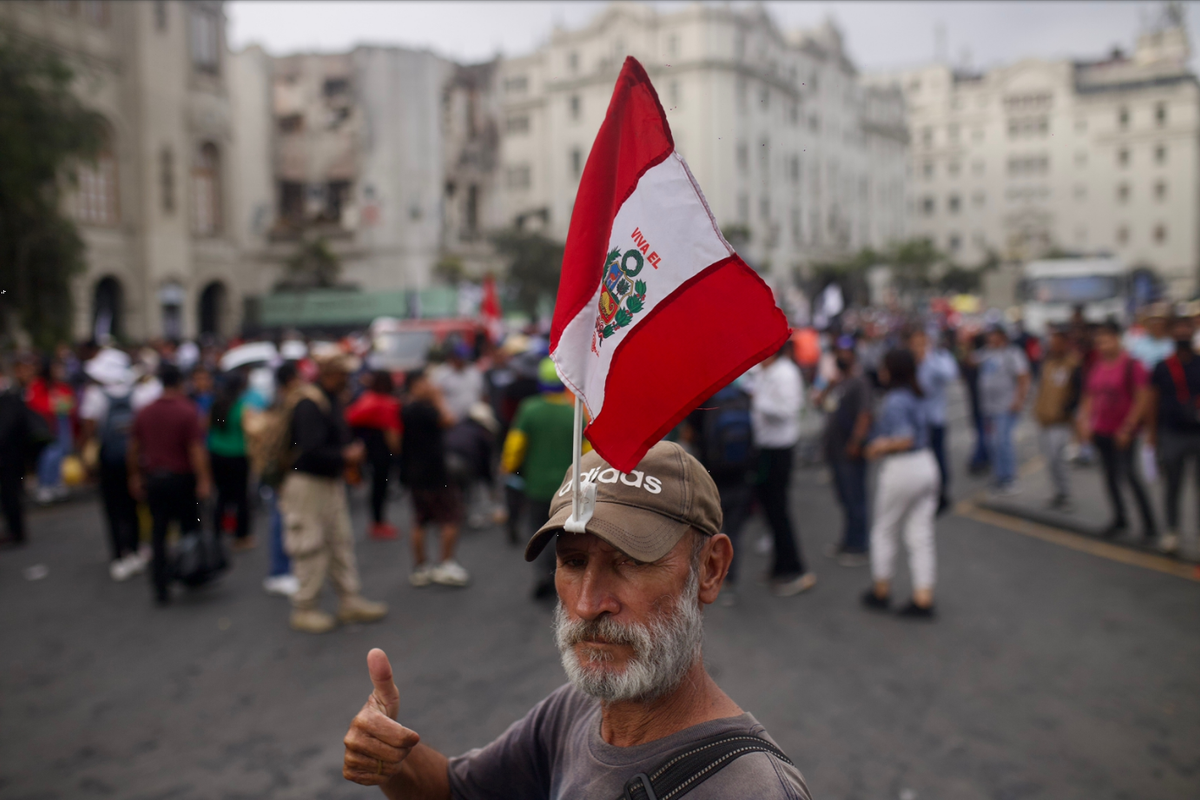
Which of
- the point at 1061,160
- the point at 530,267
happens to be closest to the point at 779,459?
the point at 530,267

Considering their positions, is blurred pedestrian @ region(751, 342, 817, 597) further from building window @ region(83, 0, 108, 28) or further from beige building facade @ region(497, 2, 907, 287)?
beige building facade @ region(497, 2, 907, 287)

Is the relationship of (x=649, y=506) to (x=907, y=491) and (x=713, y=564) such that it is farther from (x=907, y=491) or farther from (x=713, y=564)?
(x=907, y=491)

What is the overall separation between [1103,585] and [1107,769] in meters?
3.07

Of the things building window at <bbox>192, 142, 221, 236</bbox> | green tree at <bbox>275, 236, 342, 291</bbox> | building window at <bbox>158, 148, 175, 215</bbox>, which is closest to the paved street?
building window at <bbox>158, 148, 175, 215</bbox>

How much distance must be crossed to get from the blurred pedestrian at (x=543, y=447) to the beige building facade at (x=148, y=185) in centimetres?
777

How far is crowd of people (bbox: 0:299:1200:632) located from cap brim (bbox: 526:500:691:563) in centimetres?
336

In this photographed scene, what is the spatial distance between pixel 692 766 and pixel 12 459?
365 inches

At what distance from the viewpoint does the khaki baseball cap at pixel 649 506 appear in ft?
4.62

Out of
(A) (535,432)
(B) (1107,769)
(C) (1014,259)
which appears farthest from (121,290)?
(C) (1014,259)

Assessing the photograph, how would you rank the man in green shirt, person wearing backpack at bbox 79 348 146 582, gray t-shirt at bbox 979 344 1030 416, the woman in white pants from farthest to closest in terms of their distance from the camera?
gray t-shirt at bbox 979 344 1030 416 < person wearing backpack at bbox 79 348 146 582 < the man in green shirt < the woman in white pants

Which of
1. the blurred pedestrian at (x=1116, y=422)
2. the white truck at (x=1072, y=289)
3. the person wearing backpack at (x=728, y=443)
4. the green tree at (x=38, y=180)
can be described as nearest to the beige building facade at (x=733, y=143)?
the white truck at (x=1072, y=289)

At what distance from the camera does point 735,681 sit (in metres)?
4.66

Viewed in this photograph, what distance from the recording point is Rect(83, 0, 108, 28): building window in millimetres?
10470

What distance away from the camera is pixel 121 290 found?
88.8 ft
